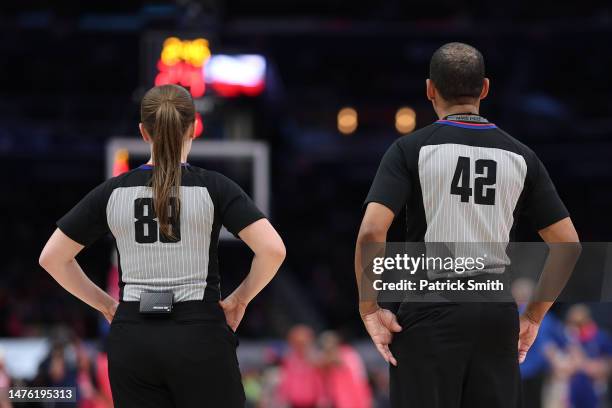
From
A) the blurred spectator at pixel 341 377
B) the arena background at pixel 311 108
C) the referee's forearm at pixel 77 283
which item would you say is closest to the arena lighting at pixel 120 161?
the blurred spectator at pixel 341 377

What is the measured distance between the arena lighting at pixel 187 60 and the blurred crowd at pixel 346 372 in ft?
10.3

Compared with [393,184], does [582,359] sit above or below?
below

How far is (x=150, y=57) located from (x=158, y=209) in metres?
8.04

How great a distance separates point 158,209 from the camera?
380cm

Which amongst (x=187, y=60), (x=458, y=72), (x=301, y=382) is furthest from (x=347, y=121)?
(x=458, y=72)

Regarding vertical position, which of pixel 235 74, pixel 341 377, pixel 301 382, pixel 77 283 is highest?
pixel 235 74

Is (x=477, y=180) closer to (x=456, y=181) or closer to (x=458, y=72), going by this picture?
(x=456, y=181)

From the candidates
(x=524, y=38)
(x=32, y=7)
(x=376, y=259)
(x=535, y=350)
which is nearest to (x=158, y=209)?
(x=376, y=259)

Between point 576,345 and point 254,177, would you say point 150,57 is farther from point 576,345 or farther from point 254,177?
point 576,345

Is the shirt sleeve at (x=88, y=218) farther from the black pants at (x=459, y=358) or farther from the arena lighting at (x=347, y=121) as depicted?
the arena lighting at (x=347, y=121)

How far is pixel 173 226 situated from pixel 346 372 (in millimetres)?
9063

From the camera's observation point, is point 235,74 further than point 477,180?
Yes

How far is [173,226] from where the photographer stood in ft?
12.6

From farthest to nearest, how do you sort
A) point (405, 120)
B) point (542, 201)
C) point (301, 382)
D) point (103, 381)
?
point (405, 120)
point (301, 382)
point (103, 381)
point (542, 201)
